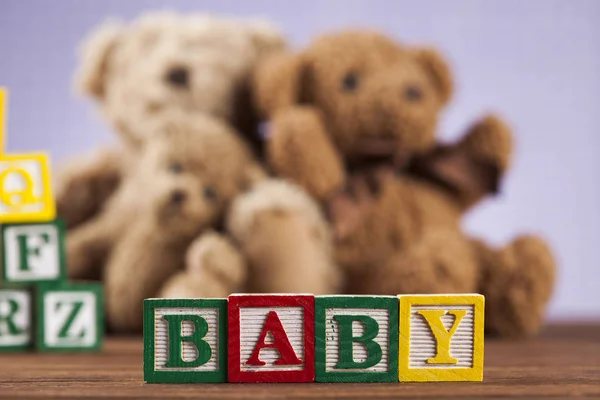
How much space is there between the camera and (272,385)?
0.61 metres

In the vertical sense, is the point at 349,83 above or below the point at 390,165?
above

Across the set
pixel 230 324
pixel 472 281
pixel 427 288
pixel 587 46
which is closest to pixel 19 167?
pixel 230 324

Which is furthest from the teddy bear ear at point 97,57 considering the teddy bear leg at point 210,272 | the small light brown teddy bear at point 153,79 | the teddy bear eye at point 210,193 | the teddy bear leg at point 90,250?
the teddy bear leg at point 210,272

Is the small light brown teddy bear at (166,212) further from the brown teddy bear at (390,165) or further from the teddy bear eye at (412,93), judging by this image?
the teddy bear eye at (412,93)

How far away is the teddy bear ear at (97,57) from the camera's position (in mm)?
1474

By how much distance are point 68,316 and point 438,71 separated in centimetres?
80

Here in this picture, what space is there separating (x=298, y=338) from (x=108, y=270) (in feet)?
2.56

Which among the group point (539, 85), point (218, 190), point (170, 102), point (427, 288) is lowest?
point (427, 288)

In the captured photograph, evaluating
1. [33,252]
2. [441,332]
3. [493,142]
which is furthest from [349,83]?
[441,332]

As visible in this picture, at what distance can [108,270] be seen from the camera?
1316mm

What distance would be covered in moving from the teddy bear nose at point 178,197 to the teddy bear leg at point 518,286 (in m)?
0.54

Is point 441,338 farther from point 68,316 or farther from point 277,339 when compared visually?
point 68,316

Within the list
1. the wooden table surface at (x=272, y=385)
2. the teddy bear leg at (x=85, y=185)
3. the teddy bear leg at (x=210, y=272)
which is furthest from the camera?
the teddy bear leg at (x=85, y=185)

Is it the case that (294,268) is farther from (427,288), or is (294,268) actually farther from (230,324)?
(230,324)
